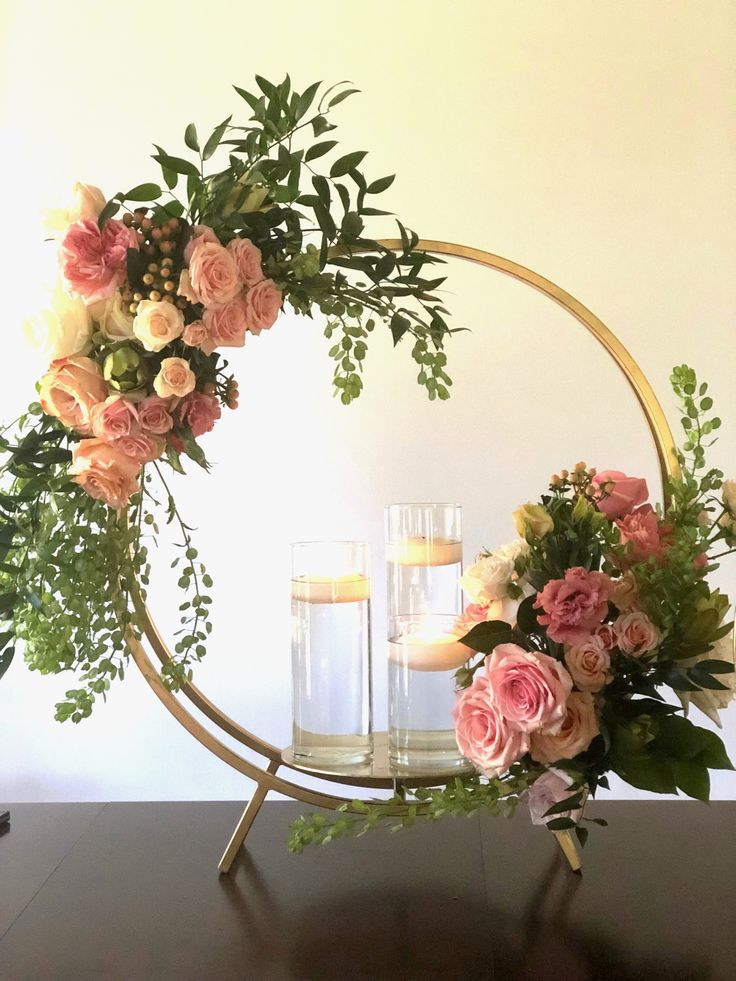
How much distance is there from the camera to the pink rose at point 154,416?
756 mm

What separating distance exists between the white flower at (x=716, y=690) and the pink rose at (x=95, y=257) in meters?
0.57

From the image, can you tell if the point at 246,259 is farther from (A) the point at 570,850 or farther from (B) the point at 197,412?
(A) the point at 570,850

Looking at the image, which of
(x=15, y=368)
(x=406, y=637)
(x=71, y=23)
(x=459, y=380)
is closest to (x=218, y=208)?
(x=406, y=637)

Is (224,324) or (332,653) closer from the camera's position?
(224,324)

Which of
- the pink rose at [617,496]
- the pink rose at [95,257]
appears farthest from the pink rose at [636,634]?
the pink rose at [95,257]

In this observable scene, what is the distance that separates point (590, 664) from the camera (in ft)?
2.44

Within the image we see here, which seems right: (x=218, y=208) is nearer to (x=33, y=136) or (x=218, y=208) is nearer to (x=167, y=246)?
(x=167, y=246)

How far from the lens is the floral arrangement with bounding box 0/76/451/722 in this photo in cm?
74

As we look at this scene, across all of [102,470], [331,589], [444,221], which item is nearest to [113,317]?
[102,470]

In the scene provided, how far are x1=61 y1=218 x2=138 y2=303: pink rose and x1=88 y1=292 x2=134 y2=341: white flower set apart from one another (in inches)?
0.4

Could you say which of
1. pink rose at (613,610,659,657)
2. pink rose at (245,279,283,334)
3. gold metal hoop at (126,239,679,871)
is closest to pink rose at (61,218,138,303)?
pink rose at (245,279,283,334)

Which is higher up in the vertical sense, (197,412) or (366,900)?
(197,412)

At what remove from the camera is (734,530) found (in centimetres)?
83

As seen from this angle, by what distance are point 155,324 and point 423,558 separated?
0.35m
